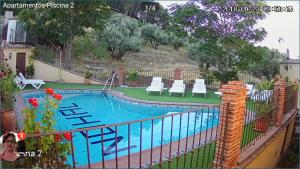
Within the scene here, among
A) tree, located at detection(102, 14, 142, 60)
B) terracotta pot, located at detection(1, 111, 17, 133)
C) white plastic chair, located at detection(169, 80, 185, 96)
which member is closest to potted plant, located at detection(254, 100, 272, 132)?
terracotta pot, located at detection(1, 111, 17, 133)

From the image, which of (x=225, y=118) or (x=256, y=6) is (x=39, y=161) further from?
(x=256, y=6)

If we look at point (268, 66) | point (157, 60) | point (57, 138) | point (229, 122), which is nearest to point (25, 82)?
point (57, 138)

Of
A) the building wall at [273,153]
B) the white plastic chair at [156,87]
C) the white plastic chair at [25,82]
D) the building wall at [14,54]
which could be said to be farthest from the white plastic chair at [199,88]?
the building wall at [14,54]

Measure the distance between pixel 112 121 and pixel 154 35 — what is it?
66.4 feet

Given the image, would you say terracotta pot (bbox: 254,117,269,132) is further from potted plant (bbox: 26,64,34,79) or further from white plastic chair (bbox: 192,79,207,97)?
potted plant (bbox: 26,64,34,79)

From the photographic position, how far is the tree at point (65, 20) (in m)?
18.4

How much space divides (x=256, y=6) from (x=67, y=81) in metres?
11.1

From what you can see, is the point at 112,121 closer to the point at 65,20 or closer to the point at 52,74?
the point at 52,74

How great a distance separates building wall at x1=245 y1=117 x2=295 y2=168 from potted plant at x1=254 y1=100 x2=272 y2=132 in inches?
13.1

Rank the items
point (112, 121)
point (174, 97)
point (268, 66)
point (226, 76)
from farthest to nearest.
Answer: point (268, 66) < point (226, 76) < point (174, 97) < point (112, 121)

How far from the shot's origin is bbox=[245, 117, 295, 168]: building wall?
5.86m

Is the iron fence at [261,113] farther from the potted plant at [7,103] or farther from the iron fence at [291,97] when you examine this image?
the potted plant at [7,103]

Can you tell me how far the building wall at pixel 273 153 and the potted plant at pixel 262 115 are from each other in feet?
1.09

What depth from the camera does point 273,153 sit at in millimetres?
7105
